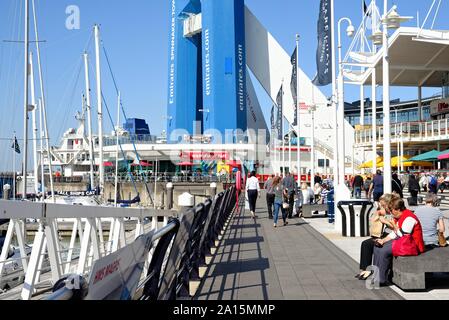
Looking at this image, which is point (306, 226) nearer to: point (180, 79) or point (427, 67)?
point (427, 67)

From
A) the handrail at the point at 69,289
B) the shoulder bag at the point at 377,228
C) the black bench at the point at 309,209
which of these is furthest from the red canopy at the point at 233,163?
→ the handrail at the point at 69,289

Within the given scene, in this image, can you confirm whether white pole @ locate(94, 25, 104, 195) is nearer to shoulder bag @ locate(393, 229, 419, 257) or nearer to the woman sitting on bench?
the woman sitting on bench

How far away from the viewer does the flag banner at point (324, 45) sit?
1717 cm

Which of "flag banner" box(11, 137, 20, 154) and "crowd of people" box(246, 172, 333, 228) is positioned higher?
"flag banner" box(11, 137, 20, 154)

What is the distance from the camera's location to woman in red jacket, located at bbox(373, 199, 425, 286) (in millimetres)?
6867

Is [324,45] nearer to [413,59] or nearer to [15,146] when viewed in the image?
[15,146]

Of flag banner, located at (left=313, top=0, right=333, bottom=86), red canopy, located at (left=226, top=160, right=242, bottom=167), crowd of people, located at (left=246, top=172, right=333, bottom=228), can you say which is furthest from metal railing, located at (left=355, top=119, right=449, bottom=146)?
flag banner, located at (left=313, top=0, right=333, bottom=86)

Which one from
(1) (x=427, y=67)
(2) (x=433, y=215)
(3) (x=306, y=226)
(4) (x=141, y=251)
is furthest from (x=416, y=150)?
(4) (x=141, y=251)

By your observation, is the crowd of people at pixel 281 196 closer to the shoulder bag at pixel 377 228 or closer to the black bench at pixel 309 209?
the black bench at pixel 309 209

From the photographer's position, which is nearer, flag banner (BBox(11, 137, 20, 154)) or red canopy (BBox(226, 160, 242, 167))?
flag banner (BBox(11, 137, 20, 154))

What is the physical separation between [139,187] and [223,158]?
11.9 meters

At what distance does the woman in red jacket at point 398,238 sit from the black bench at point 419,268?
0.42ft

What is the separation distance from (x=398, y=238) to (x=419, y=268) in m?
0.47

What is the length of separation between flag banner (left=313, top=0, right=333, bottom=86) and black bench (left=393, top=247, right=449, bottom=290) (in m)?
11.0
